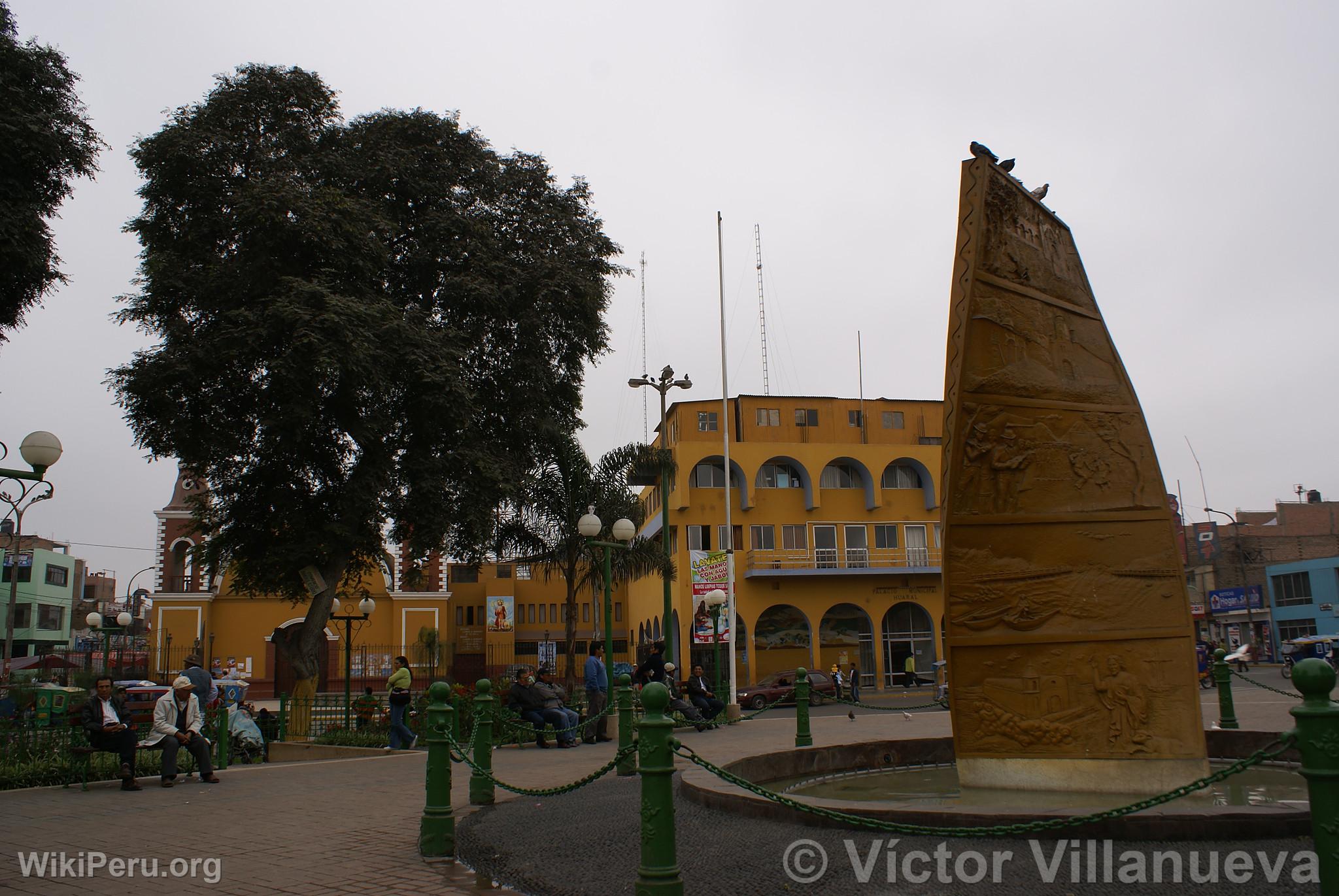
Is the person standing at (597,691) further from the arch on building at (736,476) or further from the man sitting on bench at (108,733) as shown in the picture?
the arch on building at (736,476)

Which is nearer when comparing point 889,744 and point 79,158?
point 889,744

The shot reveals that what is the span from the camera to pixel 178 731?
1167 centimetres

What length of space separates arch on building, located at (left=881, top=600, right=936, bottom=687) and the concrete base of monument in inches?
1293

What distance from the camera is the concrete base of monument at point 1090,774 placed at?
7.53 meters

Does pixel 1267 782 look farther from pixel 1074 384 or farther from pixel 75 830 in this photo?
pixel 75 830

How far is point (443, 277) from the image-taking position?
21281 mm

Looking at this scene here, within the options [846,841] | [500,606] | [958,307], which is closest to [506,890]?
[846,841]

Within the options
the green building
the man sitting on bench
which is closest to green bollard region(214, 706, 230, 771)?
the man sitting on bench

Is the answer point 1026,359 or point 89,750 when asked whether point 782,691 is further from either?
point 1026,359

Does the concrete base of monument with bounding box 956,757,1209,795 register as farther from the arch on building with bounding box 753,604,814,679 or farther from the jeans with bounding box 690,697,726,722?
the arch on building with bounding box 753,604,814,679

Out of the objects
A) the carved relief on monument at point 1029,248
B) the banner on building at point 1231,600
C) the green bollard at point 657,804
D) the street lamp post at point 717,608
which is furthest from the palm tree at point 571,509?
the banner on building at point 1231,600

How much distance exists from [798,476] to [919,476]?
5395mm

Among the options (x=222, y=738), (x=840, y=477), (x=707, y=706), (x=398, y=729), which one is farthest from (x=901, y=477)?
(x=222, y=738)

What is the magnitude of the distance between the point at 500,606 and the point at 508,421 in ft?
106
